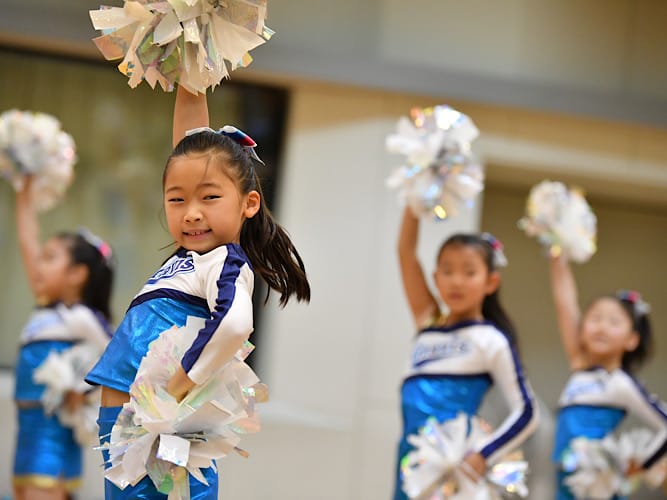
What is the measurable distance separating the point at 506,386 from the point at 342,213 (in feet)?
7.10

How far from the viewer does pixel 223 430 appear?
6.61ft

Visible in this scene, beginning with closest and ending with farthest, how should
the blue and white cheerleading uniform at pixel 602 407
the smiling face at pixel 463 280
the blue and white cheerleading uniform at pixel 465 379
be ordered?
the blue and white cheerleading uniform at pixel 465 379 < the smiling face at pixel 463 280 < the blue and white cheerleading uniform at pixel 602 407

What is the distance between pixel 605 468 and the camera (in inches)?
180

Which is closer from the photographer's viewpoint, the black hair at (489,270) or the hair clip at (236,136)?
the hair clip at (236,136)

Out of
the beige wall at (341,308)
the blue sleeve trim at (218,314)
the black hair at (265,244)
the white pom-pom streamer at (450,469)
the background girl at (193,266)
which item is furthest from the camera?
the beige wall at (341,308)

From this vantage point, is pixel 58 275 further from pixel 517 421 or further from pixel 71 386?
pixel 517 421

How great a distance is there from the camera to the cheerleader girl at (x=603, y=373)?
468 centimetres

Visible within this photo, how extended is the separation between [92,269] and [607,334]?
2.20m

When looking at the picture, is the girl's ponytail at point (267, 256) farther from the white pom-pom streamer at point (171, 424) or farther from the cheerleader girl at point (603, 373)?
the cheerleader girl at point (603, 373)

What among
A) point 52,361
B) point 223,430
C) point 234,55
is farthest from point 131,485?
point 52,361

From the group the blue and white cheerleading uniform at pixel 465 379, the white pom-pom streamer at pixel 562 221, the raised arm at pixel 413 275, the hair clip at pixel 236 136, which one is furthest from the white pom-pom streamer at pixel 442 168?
the hair clip at pixel 236 136

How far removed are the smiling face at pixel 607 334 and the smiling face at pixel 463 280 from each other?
1076 millimetres

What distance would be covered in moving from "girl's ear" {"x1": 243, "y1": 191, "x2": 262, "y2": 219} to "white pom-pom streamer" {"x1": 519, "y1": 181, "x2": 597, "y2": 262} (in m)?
2.61

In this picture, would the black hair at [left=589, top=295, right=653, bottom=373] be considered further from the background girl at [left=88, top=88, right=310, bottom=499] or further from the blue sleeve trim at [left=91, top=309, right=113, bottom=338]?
the background girl at [left=88, top=88, right=310, bottom=499]
